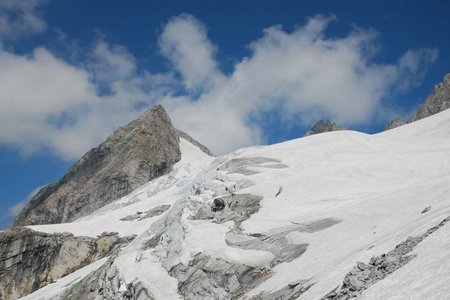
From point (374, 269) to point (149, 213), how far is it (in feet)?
226

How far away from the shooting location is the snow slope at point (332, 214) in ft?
62.7

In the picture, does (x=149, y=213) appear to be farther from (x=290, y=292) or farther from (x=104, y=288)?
(x=290, y=292)

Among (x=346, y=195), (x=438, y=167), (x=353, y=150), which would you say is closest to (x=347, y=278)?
(x=346, y=195)

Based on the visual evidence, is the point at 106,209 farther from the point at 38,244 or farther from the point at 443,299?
the point at 443,299

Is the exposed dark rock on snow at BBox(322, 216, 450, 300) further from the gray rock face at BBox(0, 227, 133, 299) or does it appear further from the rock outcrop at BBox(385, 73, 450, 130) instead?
the rock outcrop at BBox(385, 73, 450, 130)

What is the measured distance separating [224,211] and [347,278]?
23.5m

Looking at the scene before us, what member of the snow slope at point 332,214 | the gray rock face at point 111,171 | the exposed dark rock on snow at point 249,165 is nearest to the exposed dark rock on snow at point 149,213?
the snow slope at point 332,214

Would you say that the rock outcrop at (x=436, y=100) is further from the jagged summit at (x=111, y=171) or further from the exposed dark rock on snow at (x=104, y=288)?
the exposed dark rock on snow at (x=104, y=288)

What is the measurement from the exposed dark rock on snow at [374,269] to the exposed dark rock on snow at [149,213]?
66.1m

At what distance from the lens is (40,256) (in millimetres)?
74875

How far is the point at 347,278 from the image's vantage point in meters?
17.9

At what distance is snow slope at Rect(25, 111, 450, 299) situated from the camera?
19109 millimetres

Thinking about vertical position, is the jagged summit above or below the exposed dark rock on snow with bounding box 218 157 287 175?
above

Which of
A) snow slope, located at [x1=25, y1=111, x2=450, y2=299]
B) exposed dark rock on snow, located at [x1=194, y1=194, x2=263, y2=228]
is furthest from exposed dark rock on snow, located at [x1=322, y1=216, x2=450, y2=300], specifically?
exposed dark rock on snow, located at [x1=194, y1=194, x2=263, y2=228]
